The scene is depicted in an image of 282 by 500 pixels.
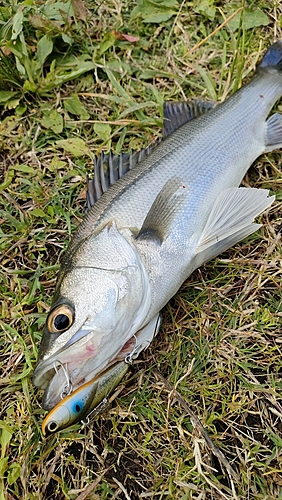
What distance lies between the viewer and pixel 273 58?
3.53m

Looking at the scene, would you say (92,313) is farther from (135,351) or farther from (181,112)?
(181,112)

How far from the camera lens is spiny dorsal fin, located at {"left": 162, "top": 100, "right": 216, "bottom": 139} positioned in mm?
3482

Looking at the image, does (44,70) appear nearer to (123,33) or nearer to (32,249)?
(123,33)

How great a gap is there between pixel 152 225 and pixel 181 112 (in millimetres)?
1142

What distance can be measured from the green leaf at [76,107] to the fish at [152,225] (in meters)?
0.71

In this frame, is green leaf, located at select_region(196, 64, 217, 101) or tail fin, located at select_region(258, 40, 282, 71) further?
green leaf, located at select_region(196, 64, 217, 101)

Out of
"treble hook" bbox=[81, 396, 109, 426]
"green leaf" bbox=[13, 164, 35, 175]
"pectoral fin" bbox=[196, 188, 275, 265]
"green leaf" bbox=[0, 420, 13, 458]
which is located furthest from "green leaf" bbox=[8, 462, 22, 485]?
"green leaf" bbox=[13, 164, 35, 175]

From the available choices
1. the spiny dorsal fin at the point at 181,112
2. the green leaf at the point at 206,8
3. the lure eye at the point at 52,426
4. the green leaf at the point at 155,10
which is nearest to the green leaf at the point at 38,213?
the spiny dorsal fin at the point at 181,112

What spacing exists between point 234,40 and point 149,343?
245cm

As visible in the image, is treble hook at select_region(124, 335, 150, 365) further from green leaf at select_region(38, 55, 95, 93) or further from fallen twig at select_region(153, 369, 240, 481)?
green leaf at select_region(38, 55, 95, 93)

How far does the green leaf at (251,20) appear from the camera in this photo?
384 centimetres

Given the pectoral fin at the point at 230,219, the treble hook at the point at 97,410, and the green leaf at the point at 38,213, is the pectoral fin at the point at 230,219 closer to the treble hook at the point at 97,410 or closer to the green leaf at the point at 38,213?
the treble hook at the point at 97,410

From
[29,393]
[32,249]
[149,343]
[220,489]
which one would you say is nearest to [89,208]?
[32,249]

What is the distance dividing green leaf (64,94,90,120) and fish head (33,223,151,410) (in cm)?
146
